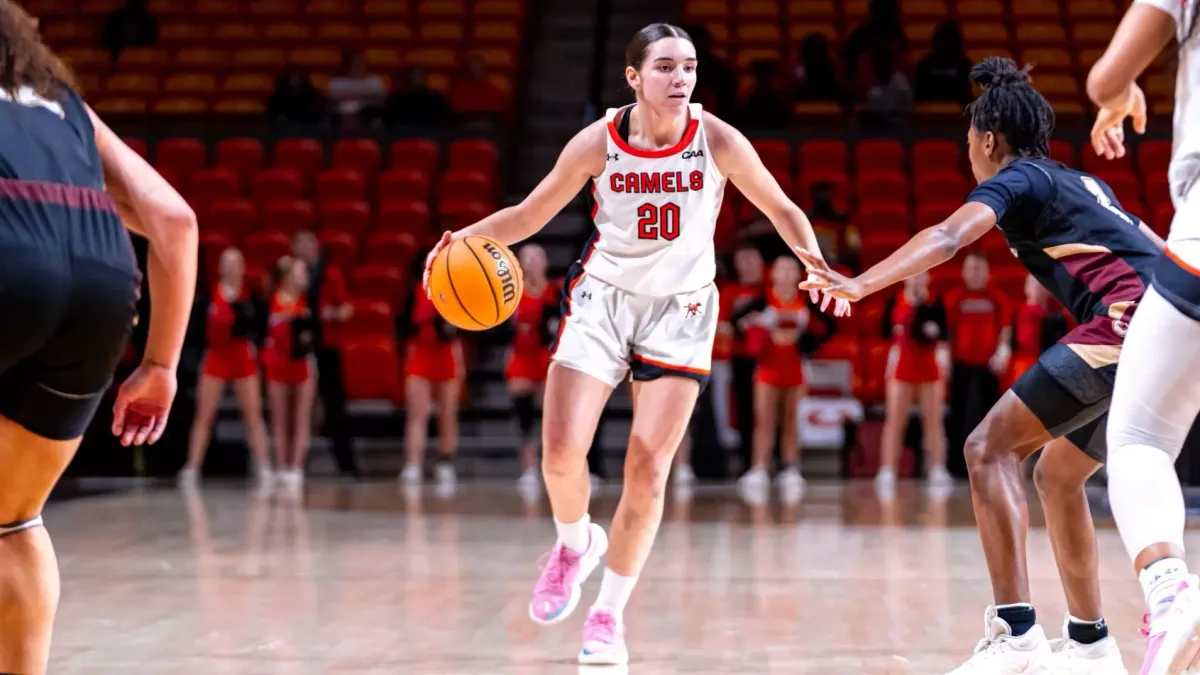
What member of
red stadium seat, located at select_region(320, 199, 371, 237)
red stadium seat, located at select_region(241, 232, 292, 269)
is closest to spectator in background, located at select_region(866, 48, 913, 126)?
red stadium seat, located at select_region(320, 199, 371, 237)

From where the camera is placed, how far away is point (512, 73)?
13602mm

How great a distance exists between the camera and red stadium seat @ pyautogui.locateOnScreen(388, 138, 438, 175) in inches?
479

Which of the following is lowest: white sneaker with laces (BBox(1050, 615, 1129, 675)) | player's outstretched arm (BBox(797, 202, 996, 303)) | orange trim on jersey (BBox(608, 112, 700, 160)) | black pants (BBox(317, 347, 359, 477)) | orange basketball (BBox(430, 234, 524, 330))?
black pants (BBox(317, 347, 359, 477))

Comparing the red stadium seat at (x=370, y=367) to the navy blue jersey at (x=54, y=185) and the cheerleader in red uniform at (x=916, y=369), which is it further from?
the navy blue jersey at (x=54, y=185)

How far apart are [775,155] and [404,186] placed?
3.09 m

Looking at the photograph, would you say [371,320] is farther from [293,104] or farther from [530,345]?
[293,104]

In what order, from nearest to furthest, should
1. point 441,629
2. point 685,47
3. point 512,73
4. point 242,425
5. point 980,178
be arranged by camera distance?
point 980,178, point 685,47, point 441,629, point 242,425, point 512,73

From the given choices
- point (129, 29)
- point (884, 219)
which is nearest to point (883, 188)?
point (884, 219)

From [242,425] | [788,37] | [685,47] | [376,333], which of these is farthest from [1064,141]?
[685,47]

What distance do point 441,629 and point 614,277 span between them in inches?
50.4

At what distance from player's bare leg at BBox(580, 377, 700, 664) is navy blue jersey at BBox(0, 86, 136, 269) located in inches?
75.8

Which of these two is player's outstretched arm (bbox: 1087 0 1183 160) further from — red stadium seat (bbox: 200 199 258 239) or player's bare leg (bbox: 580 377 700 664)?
red stadium seat (bbox: 200 199 258 239)

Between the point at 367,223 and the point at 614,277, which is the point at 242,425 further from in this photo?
the point at 614,277

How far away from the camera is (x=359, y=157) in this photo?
40.0 feet
